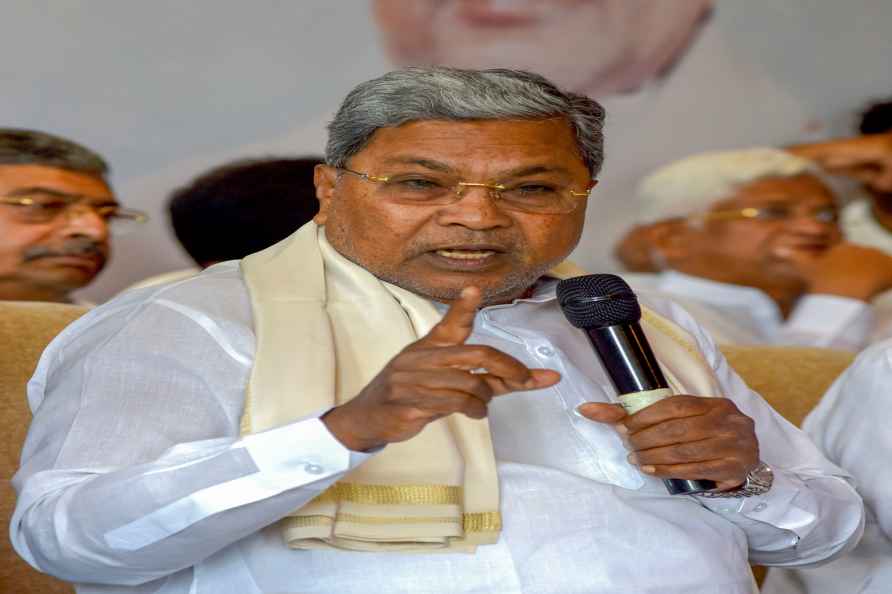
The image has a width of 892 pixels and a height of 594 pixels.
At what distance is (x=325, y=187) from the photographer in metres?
2.86

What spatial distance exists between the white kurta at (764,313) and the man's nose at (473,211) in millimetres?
2952

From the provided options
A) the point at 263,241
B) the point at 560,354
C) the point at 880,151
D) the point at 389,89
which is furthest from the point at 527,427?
the point at 880,151

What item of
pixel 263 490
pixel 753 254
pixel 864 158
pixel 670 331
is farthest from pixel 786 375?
pixel 864 158

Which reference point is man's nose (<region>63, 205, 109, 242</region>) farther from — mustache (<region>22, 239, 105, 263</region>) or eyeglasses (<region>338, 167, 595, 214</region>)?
eyeglasses (<region>338, 167, 595, 214</region>)

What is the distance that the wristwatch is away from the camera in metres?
2.43

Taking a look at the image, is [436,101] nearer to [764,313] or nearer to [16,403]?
[16,403]

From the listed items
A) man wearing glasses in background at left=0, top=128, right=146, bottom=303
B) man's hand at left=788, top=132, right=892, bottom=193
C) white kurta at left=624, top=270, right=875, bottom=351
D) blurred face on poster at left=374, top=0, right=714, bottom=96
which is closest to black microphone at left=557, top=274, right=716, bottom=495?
man wearing glasses in background at left=0, top=128, right=146, bottom=303

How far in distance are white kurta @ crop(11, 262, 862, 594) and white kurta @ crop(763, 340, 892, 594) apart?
7.2 inches

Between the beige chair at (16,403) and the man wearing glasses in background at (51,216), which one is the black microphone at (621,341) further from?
the man wearing glasses in background at (51,216)

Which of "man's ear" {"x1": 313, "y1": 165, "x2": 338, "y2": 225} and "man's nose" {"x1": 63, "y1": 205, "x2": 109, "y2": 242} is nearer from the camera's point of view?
"man's ear" {"x1": 313, "y1": 165, "x2": 338, "y2": 225}

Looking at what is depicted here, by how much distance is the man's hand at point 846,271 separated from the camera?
18.7 ft

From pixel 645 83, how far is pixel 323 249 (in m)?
3.25

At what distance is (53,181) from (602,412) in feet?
9.69

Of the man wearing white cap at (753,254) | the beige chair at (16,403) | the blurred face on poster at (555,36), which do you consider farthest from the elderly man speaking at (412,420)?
the man wearing white cap at (753,254)
